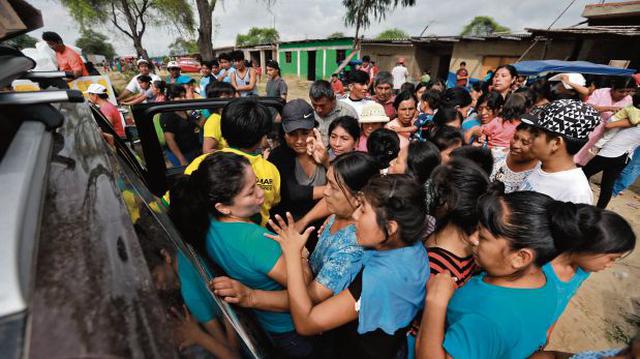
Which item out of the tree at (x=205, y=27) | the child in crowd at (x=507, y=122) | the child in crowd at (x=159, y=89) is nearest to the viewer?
the child in crowd at (x=507, y=122)

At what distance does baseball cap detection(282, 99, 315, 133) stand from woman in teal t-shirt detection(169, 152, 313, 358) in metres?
0.97

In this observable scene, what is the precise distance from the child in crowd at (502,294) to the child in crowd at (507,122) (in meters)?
2.58

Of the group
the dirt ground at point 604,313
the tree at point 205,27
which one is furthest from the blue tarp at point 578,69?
the tree at point 205,27

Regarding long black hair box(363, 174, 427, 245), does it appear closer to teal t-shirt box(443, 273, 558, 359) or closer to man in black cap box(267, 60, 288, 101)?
teal t-shirt box(443, 273, 558, 359)

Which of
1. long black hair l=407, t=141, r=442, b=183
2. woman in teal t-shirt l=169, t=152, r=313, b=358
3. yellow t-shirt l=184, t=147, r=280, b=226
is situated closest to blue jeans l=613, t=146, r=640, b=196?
long black hair l=407, t=141, r=442, b=183

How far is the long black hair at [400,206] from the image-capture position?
1.28 m

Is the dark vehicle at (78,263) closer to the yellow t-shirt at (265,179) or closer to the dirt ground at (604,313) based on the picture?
the yellow t-shirt at (265,179)

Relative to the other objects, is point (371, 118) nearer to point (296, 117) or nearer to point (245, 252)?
point (296, 117)

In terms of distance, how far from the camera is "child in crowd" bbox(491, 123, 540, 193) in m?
2.24

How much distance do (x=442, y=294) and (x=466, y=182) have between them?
0.69m

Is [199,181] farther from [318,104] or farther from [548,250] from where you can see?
[318,104]

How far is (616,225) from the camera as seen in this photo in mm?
1376

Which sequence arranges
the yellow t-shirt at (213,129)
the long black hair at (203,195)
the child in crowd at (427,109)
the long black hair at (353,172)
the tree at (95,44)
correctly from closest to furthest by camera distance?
the long black hair at (203,195), the long black hair at (353,172), the yellow t-shirt at (213,129), the child in crowd at (427,109), the tree at (95,44)

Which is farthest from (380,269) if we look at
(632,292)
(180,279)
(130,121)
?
(130,121)
